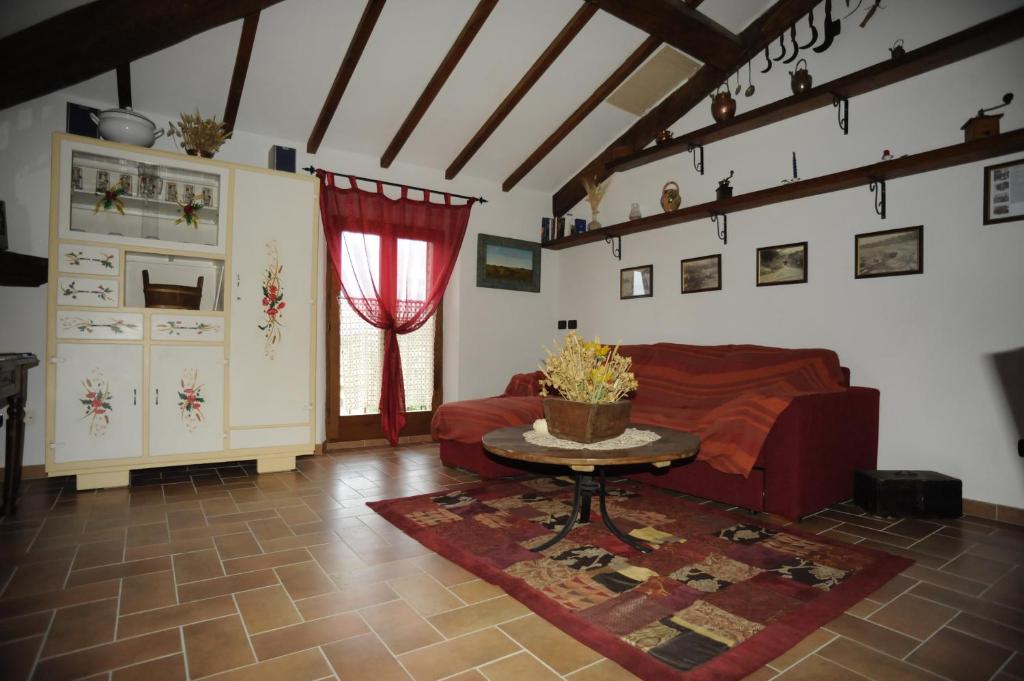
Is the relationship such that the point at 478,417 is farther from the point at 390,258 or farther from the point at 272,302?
the point at 390,258

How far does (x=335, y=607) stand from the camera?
6.21 feet

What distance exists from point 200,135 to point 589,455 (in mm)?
3518

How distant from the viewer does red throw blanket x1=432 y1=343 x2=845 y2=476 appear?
2.86 metres

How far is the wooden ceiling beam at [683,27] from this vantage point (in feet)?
11.1

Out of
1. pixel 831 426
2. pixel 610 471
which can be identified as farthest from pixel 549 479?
pixel 831 426

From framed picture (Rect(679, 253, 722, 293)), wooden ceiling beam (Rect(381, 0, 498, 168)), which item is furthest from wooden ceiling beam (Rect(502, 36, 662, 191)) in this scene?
framed picture (Rect(679, 253, 722, 293))

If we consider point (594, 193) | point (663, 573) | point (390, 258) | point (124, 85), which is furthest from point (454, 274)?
point (663, 573)

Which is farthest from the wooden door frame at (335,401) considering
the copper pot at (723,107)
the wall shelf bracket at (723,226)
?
the copper pot at (723,107)

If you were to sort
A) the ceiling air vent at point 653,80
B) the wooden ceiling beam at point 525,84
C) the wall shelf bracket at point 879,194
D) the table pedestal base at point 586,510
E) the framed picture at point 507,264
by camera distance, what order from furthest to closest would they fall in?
the framed picture at point 507,264
the ceiling air vent at point 653,80
the wooden ceiling beam at point 525,84
the wall shelf bracket at point 879,194
the table pedestal base at point 586,510

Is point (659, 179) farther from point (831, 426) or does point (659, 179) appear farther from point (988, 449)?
point (988, 449)

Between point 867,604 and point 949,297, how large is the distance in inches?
83.7

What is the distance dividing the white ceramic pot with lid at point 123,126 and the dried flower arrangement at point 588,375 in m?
3.23

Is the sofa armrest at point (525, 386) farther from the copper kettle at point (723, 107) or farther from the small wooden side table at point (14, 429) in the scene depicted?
the small wooden side table at point (14, 429)

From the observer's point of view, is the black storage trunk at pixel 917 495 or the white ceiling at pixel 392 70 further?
the white ceiling at pixel 392 70
